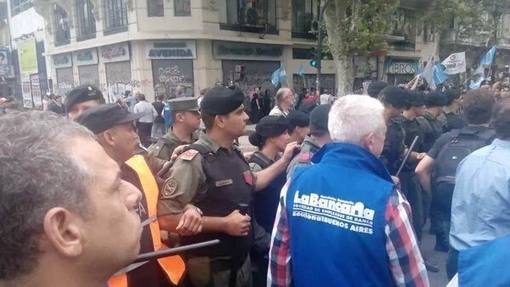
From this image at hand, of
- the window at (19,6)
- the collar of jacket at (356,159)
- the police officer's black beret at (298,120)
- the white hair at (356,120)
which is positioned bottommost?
the police officer's black beret at (298,120)

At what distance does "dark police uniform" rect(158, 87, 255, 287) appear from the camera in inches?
102

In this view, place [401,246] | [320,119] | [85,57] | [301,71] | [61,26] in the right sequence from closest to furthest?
1. [401,246]
2. [320,119]
3. [301,71]
4. [85,57]
5. [61,26]

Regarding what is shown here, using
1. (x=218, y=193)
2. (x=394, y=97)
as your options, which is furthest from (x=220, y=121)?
(x=394, y=97)

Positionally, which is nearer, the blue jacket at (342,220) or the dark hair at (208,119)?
the blue jacket at (342,220)

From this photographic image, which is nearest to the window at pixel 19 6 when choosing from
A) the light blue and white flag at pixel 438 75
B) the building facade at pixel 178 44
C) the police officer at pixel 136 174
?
the building facade at pixel 178 44

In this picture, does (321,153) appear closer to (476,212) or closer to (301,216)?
(301,216)

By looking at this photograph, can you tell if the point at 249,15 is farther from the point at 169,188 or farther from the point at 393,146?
the point at 169,188

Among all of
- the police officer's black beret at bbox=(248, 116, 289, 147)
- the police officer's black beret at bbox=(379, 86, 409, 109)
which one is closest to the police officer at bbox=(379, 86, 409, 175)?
the police officer's black beret at bbox=(379, 86, 409, 109)

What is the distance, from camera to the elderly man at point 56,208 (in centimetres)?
93

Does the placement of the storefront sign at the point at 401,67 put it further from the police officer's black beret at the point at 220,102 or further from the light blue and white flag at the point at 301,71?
the police officer's black beret at the point at 220,102

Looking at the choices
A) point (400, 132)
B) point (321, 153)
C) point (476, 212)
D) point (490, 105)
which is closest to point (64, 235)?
point (321, 153)

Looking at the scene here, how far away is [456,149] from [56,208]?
12.6 ft

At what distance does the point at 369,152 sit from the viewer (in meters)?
2.14

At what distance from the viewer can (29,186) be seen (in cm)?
93
